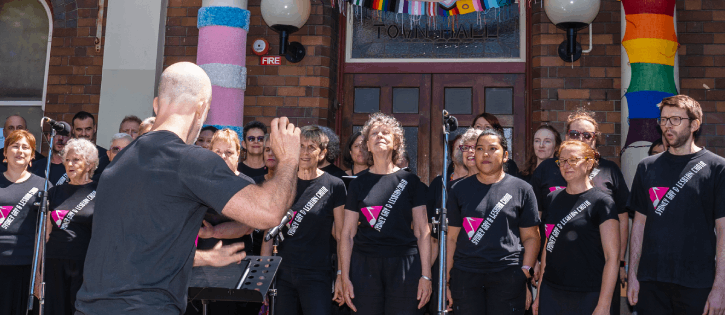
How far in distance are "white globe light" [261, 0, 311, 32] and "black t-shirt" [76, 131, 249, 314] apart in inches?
149

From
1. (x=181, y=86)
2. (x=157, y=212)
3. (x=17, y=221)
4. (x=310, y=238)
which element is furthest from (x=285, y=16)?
(x=157, y=212)

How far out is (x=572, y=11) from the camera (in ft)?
17.3

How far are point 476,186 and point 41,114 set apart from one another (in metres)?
4.94

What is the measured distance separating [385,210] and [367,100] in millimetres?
2428

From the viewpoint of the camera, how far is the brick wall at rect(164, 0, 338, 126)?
597cm

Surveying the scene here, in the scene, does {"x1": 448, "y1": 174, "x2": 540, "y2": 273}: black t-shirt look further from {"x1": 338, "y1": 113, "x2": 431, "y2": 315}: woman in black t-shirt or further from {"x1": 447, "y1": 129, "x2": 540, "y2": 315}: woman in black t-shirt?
{"x1": 338, "y1": 113, "x2": 431, "y2": 315}: woman in black t-shirt

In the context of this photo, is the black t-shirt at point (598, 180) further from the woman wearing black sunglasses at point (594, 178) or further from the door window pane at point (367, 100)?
the door window pane at point (367, 100)

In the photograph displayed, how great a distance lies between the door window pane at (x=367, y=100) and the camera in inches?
246

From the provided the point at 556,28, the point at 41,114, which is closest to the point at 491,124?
the point at 556,28

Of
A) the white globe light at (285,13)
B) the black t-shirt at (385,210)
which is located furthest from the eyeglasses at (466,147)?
the white globe light at (285,13)

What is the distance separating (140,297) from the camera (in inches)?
74.9

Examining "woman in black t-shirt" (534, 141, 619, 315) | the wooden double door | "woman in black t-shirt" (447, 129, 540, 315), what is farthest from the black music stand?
the wooden double door

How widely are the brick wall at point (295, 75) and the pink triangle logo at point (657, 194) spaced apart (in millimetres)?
3180

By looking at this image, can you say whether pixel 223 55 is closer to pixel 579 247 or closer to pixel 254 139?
pixel 254 139
